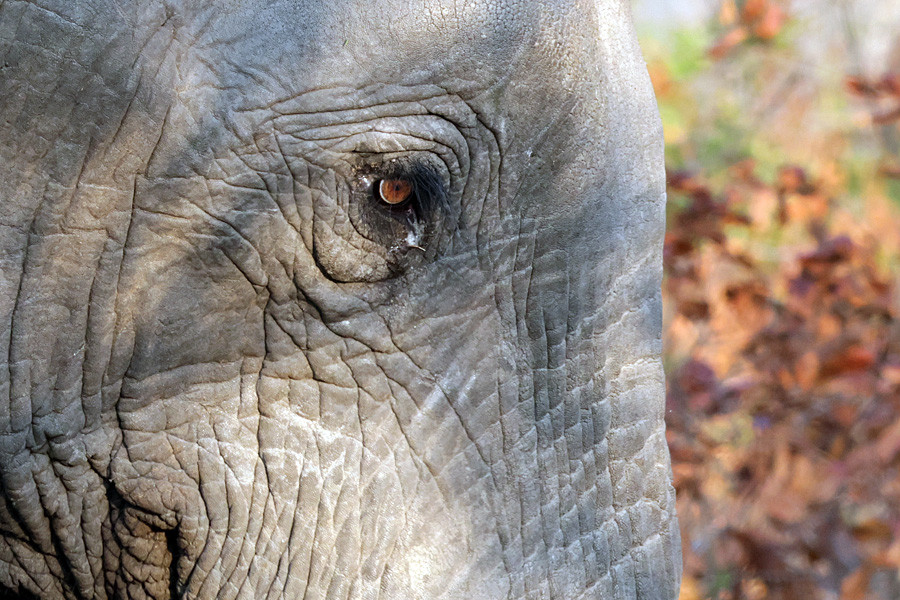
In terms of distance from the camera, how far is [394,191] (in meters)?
→ 1.48

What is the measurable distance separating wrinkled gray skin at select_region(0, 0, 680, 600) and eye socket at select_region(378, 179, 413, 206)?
15 mm

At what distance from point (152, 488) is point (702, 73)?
7.35 metres

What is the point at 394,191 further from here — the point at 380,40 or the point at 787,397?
the point at 787,397

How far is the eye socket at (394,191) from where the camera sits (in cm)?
147

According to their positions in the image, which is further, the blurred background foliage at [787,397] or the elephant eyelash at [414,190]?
the blurred background foliage at [787,397]

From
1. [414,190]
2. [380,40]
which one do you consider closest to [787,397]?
[414,190]

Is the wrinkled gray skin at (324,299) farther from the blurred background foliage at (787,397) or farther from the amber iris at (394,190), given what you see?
the blurred background foliage at (787,397)

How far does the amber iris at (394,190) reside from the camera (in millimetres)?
1467

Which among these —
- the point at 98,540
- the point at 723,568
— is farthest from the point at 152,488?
the point at 723,568

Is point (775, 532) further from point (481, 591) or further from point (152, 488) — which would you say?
point (152, 488)

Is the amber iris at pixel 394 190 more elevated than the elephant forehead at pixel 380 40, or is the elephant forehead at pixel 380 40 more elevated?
the elephant forehead at pixel 380 40

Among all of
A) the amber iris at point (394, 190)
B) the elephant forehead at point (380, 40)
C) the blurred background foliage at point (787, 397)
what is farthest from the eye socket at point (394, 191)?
the blurred background foliage at point (787, 397)

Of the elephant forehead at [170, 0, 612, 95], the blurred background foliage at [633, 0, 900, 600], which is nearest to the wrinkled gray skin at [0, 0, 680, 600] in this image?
the elephant forehead at [170, 0, 612, 95]

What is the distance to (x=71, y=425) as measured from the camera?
1.48 m
